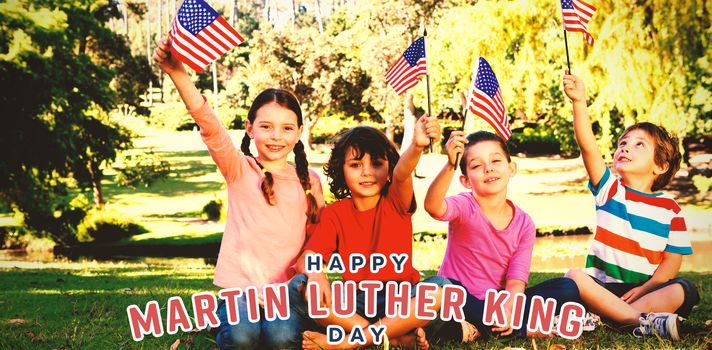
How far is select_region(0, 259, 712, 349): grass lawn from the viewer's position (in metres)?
2.99

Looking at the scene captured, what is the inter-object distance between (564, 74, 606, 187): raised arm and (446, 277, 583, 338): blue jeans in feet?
2.05

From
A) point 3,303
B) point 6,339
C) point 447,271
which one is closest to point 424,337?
point 447,271

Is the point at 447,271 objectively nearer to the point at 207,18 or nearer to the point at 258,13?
the point at 207,18

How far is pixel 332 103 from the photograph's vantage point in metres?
26.8

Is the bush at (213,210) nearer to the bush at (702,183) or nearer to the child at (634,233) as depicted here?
the bush at (702,183)

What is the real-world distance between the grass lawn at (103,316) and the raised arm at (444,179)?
674mm

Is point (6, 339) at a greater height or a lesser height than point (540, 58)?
lesser

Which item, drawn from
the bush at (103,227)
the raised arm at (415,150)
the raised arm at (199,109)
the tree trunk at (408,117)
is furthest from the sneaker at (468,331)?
the tree trunk at (408,117)

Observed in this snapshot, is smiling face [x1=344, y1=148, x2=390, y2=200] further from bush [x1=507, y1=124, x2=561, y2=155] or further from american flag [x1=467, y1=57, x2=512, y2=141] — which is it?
bush [x1=507, y1=124, x2=561, y2=155]

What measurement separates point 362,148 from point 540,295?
1220 mm

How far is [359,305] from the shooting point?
2.90 m

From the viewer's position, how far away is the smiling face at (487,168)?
3.07m

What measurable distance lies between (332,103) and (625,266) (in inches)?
941

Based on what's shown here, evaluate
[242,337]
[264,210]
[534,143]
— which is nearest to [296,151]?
[264,210]
